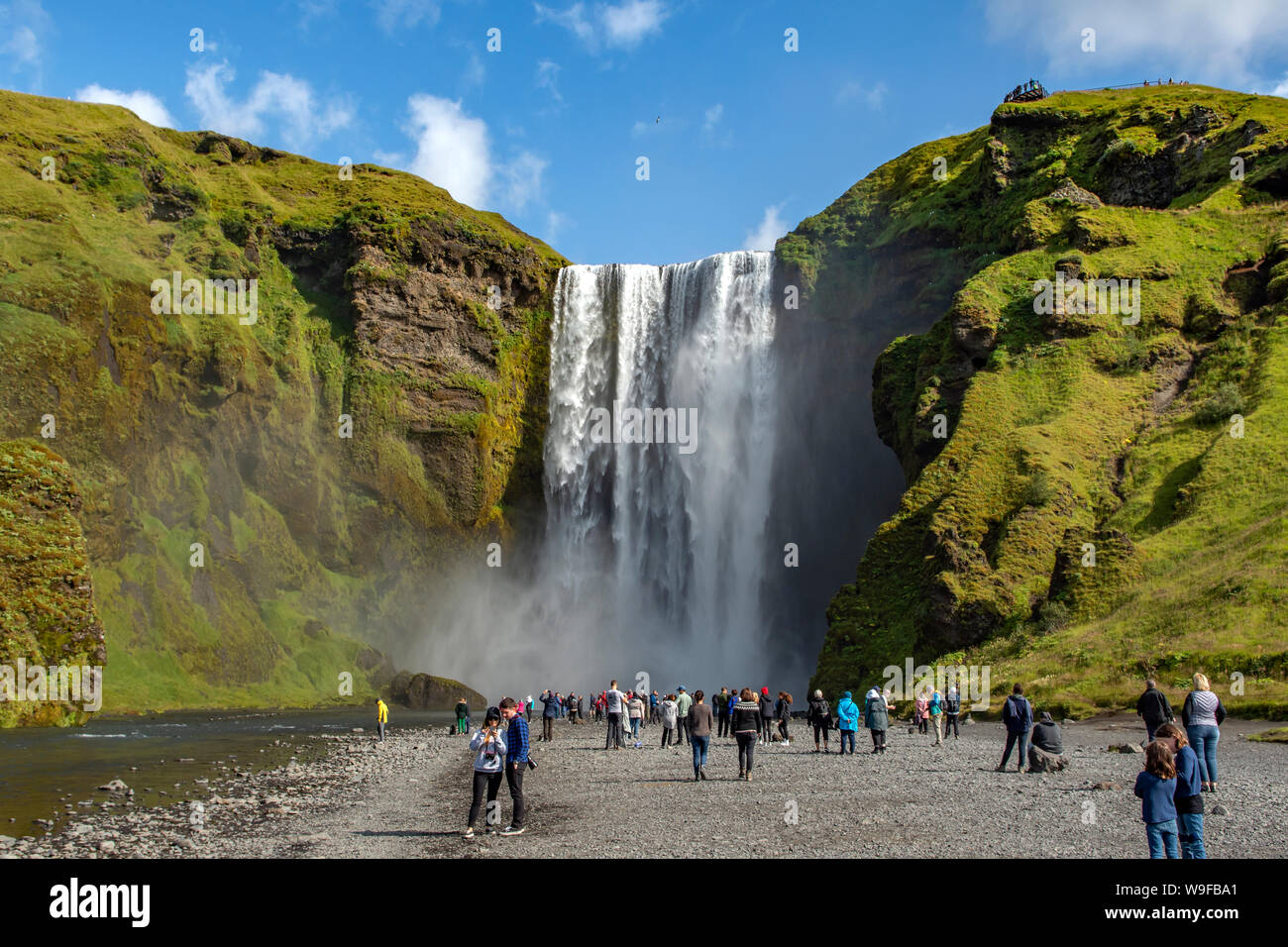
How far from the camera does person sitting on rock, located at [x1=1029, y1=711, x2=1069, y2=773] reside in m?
18.4

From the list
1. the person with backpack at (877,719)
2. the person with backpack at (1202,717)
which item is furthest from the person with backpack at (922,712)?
the person with backpack at (1202,717)

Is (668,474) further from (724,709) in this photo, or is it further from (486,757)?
(486,757)

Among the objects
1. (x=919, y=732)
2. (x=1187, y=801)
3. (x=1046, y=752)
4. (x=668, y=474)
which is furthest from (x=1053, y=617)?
(x=668, y=474)

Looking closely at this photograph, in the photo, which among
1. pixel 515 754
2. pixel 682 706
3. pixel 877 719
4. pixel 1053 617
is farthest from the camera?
pixel 1053 617

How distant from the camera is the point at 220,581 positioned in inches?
2306

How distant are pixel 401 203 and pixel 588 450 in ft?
90.2

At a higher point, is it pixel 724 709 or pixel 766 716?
pixel 766 716

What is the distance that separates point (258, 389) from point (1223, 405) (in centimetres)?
5631

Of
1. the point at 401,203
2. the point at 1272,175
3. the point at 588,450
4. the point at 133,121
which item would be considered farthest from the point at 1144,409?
the point at 133,121

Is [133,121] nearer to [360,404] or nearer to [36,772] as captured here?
[360,404]

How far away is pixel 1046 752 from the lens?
18.5 meters

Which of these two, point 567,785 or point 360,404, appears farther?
point 360,404

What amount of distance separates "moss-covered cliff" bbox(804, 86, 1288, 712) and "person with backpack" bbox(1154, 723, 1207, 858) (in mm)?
17820

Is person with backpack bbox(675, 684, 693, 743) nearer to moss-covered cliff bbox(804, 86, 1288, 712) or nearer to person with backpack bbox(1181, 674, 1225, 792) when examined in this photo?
moss-covered cliff bbox(804, 86, 1288, 712)
